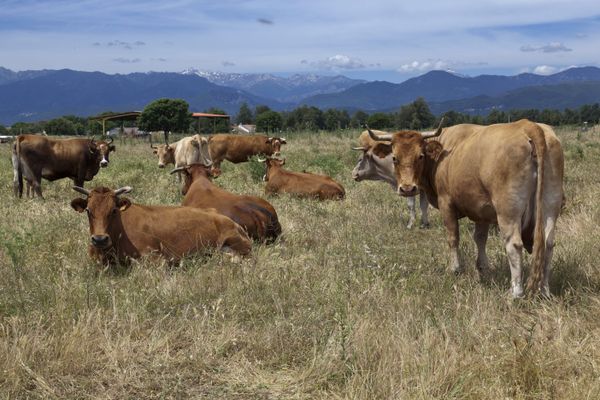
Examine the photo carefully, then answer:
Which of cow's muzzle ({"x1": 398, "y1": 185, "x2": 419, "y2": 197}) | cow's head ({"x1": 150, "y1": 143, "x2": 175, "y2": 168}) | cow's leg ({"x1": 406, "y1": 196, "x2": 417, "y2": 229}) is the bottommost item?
cow's leg ({"x1": 406, "y1": 196, "x2": 417, "y2": 229})

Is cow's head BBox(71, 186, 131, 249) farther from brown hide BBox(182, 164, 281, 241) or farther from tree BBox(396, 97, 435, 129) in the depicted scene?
tree BBox(396, 97, 435, 129)

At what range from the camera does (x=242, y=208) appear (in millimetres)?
8297

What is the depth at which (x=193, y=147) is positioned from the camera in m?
17.1

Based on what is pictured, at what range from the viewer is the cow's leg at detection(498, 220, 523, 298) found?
5336 millimetres

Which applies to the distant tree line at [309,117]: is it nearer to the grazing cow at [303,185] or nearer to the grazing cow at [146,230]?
the grazing cow at [303,185]

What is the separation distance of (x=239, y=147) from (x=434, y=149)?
1559 cm

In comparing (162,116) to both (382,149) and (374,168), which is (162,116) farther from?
(382,149)

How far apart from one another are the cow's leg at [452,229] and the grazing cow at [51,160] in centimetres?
993

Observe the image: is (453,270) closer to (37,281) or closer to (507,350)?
(507,350)

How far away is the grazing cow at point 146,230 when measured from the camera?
21.5 ft

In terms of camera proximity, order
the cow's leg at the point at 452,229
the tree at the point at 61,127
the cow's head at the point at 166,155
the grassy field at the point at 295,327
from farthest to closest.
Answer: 1. the tree at the point at 61,127
2. the cow's head at the point at 166,155
3. the cow's leg at the point at 452,229
4. the grassy field at the point at 295,327

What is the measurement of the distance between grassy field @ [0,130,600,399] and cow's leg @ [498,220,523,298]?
172 millimetres

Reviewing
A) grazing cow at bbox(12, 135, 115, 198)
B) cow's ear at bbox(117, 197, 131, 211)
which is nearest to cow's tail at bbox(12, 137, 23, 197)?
grazing cow at bbox(12, 135, 115, 198)

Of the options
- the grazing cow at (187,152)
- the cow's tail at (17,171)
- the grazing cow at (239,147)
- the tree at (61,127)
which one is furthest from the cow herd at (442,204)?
the tree at (61,127)
